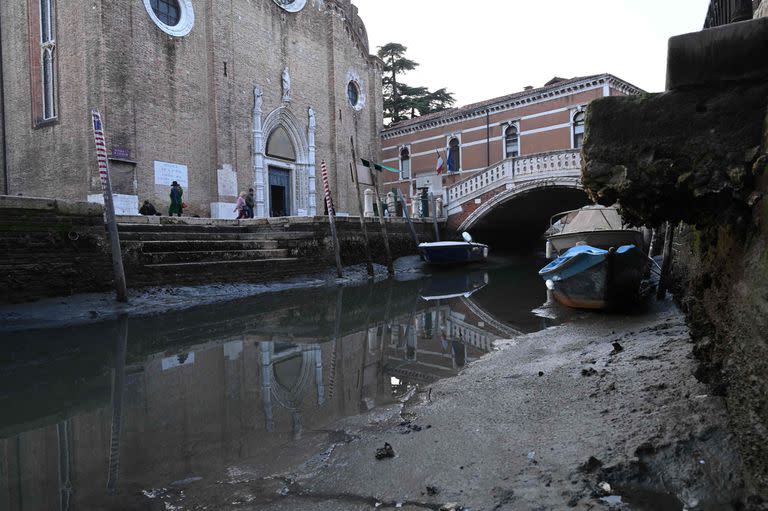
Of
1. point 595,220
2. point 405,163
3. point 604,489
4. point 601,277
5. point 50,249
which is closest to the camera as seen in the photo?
point 604,489

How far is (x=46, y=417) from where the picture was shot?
3506mm

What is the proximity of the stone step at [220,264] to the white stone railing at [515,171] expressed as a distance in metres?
10.1

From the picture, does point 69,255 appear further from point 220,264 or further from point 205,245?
point 205,245

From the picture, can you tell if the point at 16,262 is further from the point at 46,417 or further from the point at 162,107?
the point at 162,107

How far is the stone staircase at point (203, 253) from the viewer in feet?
29.3

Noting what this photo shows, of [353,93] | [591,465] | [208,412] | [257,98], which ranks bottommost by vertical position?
[208,412]

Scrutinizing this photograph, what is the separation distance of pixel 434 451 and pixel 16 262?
730 cm

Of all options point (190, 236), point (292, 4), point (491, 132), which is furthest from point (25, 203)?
point (491, 132)

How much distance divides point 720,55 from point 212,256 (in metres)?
9.46

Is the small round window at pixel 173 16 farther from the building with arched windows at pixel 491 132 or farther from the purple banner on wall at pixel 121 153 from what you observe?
the building with arched windows at pixel 491 132

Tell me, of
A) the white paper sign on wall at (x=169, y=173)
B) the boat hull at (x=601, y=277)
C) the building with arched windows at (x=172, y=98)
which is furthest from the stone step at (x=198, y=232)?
the boat hull at (x=601, y=277)

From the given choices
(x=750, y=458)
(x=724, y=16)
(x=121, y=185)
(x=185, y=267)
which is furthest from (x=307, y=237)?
(x=750, y=458)

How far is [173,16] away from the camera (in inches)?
636

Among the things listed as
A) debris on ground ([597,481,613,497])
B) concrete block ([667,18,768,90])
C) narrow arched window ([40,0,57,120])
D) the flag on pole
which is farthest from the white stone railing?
→ debris on ground ([597,481,613,497])
